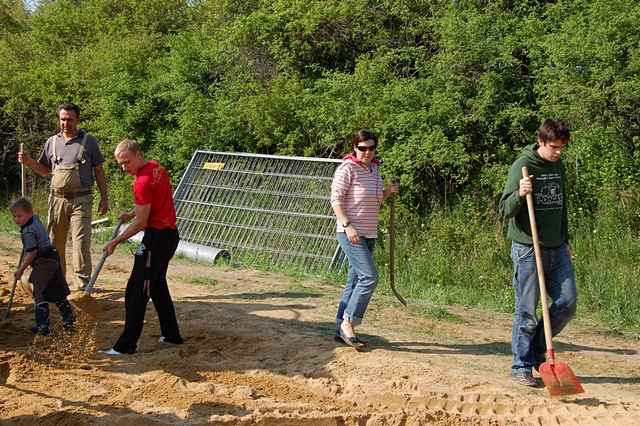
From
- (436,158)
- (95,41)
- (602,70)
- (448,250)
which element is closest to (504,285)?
(448,250)

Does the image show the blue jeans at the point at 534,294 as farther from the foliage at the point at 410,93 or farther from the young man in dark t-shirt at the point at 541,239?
the foliage at the point at 410,93

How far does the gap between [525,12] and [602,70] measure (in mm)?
2326

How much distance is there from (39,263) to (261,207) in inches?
221

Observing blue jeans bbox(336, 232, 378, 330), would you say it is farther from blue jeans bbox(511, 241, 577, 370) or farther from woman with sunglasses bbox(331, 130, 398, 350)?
blue jeans bbox(511, 241, 577, 370)

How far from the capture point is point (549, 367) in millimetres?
6062

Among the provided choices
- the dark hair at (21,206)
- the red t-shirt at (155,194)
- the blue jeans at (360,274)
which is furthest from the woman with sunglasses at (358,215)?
the dark hair at (21,206)

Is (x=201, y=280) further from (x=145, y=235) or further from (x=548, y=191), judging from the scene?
(x=548, y=191)

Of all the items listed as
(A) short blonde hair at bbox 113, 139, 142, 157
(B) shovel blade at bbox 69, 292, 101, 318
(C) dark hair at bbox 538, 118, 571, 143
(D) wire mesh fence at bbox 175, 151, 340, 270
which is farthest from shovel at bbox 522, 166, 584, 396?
(D) wire mesh fence at bbox 175, 151, 340, 270

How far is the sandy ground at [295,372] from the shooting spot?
6000 mm

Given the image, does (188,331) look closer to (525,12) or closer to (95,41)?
(525,12)

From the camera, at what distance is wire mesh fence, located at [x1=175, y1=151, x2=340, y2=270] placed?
12.2m

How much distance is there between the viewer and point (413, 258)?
11.5 m

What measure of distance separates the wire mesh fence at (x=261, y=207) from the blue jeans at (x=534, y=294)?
5333 millimetres

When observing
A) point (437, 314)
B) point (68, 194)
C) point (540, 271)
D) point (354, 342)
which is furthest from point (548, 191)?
point (68, 194)
